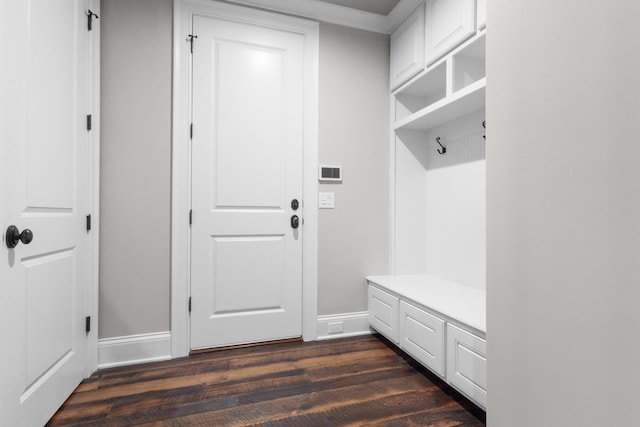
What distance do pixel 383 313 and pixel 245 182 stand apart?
1.41 metres

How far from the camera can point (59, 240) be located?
5.26ft

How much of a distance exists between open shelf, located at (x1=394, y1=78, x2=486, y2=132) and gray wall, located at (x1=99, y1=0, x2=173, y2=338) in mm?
1762

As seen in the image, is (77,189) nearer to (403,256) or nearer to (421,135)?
(403,256)

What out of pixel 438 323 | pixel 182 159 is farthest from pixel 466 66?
pixel 182 159

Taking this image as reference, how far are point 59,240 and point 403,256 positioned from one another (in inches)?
89.8

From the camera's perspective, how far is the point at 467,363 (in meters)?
1.58

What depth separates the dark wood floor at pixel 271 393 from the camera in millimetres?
1529

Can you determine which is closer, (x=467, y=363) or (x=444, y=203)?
(x=467, y=363)

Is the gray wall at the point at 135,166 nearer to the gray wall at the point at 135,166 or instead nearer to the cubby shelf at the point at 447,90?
the gray wall at the point at 135,166

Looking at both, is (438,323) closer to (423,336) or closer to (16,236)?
(423,336)

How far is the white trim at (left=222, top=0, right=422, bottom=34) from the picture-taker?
7.78 feet

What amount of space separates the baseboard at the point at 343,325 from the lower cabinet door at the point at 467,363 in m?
0.97

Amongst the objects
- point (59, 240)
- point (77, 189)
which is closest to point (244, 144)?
point (77, 189)

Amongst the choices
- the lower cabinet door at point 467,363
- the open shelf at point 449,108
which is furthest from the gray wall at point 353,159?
the lower cabinet door at point 467,363
